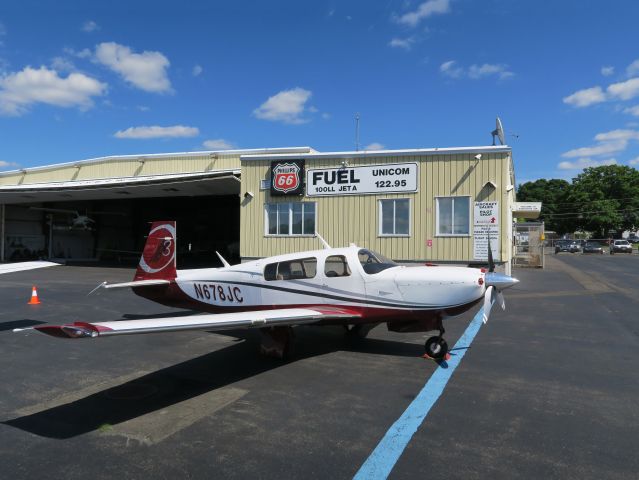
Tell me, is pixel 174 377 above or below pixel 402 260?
below

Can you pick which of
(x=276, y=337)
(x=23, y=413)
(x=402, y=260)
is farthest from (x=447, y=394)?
(x=402, y=260)

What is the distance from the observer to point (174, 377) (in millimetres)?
6223

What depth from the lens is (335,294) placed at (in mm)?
7438

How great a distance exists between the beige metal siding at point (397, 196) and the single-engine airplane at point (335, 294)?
27.3 ft

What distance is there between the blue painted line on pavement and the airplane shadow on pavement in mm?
1341

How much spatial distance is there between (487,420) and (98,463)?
382cm

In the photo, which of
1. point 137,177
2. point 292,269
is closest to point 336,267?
point 292,269

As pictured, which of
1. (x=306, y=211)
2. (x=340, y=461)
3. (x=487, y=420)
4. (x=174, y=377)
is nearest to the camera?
(x=340, y=461)

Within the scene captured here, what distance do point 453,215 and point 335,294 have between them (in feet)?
33.3

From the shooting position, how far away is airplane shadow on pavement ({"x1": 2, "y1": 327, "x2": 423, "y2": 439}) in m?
4.66

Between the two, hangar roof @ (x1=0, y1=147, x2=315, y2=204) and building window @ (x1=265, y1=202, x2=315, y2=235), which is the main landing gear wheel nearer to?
building window @ (x1=265, y1=202, x2=315, y2=235)

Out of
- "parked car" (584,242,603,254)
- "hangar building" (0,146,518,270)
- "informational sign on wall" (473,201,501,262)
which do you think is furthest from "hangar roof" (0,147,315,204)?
"parked car" (584,242,603,254)

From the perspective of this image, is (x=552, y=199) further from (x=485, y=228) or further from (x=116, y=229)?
(x=485, y=228)

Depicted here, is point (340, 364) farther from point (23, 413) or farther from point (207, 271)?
point (23, 413)
